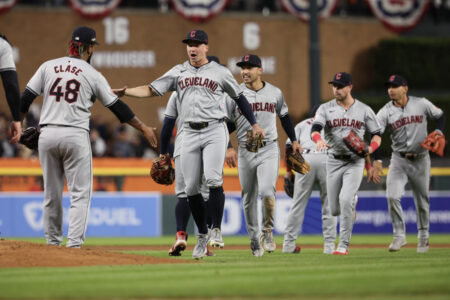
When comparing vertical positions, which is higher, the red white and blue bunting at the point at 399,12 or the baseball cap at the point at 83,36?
the red white and blue bunting at the point at 399,12

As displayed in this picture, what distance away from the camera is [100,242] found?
45.6 feet

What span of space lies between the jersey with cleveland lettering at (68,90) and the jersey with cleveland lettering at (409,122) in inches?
157

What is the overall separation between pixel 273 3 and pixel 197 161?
1582cm

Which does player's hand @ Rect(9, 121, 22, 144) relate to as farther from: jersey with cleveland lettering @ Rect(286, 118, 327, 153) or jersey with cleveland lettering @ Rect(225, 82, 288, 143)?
jersey with cleveland lettering @ Rect(286, 118, 327, 153)

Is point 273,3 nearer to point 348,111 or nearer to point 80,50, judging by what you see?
point 348,111

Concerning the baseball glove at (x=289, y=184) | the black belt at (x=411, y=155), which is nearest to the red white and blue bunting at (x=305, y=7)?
the baseball glove at (x=289, y=184)

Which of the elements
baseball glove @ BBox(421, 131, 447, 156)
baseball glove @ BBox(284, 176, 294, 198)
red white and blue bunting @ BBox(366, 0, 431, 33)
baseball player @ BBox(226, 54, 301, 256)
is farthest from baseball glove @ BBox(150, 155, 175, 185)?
red white and blue bunting @ BBox(366, 0, 431, 33)

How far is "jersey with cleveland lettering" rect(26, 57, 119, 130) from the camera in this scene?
25.9 ft

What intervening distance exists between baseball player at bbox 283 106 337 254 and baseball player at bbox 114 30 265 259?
6.54 feet

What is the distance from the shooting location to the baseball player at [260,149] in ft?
30.5

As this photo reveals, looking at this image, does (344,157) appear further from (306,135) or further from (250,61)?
(250,61)

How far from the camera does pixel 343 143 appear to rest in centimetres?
962

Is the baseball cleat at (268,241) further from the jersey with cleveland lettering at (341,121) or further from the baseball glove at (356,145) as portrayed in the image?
the baseball glove at (356,145)

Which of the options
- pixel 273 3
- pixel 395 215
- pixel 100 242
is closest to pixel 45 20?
pixel 273 3
